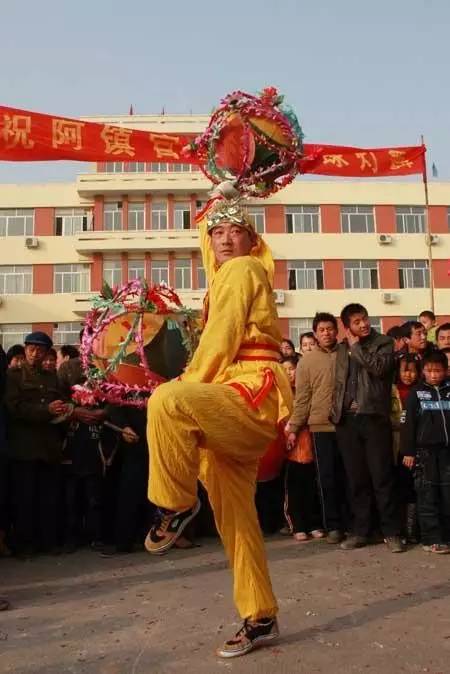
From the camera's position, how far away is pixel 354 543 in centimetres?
542

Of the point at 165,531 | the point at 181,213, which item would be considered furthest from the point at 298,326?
the point at 165,531

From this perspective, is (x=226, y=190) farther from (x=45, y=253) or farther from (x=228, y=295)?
(x=45, y=253)

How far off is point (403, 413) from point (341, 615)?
8.49 ft

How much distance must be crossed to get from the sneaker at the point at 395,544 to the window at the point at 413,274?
26537 millimetres

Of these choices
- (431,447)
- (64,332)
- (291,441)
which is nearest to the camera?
(431,447)

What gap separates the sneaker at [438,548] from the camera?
513 centimetres

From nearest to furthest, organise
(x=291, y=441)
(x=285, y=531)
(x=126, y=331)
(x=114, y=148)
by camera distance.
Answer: (x=126, y=331) < (x=291, y=441) < (x=285, y=531) < (x=114, y=148)

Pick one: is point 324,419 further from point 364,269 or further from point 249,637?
point 364,269

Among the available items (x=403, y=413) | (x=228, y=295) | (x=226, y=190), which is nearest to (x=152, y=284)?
(x=226, y=190)

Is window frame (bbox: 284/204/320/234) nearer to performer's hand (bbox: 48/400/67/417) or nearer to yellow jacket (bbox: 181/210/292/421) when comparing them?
performer's hand (bbox: 48/400/67/417)

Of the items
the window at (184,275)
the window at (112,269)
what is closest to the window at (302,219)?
the window at (184,275)

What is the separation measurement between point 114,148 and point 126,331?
5.60m

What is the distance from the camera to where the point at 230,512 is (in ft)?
10.5

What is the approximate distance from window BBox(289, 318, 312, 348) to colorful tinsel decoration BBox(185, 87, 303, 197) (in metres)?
25.4
